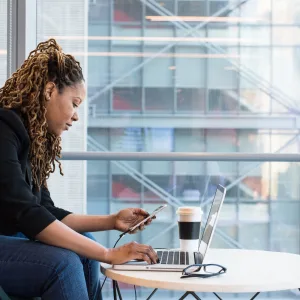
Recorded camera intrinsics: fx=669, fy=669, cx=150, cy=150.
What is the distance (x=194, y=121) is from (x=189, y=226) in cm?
170

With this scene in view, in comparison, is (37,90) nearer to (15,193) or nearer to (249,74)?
(15,193)

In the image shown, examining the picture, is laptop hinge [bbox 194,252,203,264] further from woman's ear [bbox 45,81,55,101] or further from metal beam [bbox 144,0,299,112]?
metal beam [bbox 144,0,299,112]

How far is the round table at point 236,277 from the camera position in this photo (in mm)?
1458

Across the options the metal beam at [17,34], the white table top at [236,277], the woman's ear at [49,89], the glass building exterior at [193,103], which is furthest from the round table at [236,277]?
the glass building exterior at [193,103]

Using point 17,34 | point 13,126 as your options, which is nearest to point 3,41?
point 17,34

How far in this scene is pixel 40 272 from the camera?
154 cm

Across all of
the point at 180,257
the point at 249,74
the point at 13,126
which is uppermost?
the point at 249,74

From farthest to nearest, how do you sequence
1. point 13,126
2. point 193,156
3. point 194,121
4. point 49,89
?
point 194,121 → point 193,156 → point 49,89 → point 13,126

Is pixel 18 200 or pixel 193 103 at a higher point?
pixel 193 103

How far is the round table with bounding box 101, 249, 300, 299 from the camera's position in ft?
4.78

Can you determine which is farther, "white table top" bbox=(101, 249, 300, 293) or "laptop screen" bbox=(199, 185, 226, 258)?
"laptop screen" bbox=(199, 185, 226, 258)

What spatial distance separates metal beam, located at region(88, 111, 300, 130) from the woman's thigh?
197 centimetres

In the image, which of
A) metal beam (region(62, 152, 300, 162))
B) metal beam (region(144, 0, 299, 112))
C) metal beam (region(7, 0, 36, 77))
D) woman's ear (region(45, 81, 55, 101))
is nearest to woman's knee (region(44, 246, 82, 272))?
woman's ear (region(45, 81, 55, 101))

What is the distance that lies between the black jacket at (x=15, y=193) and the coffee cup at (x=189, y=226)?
15.5 inches
